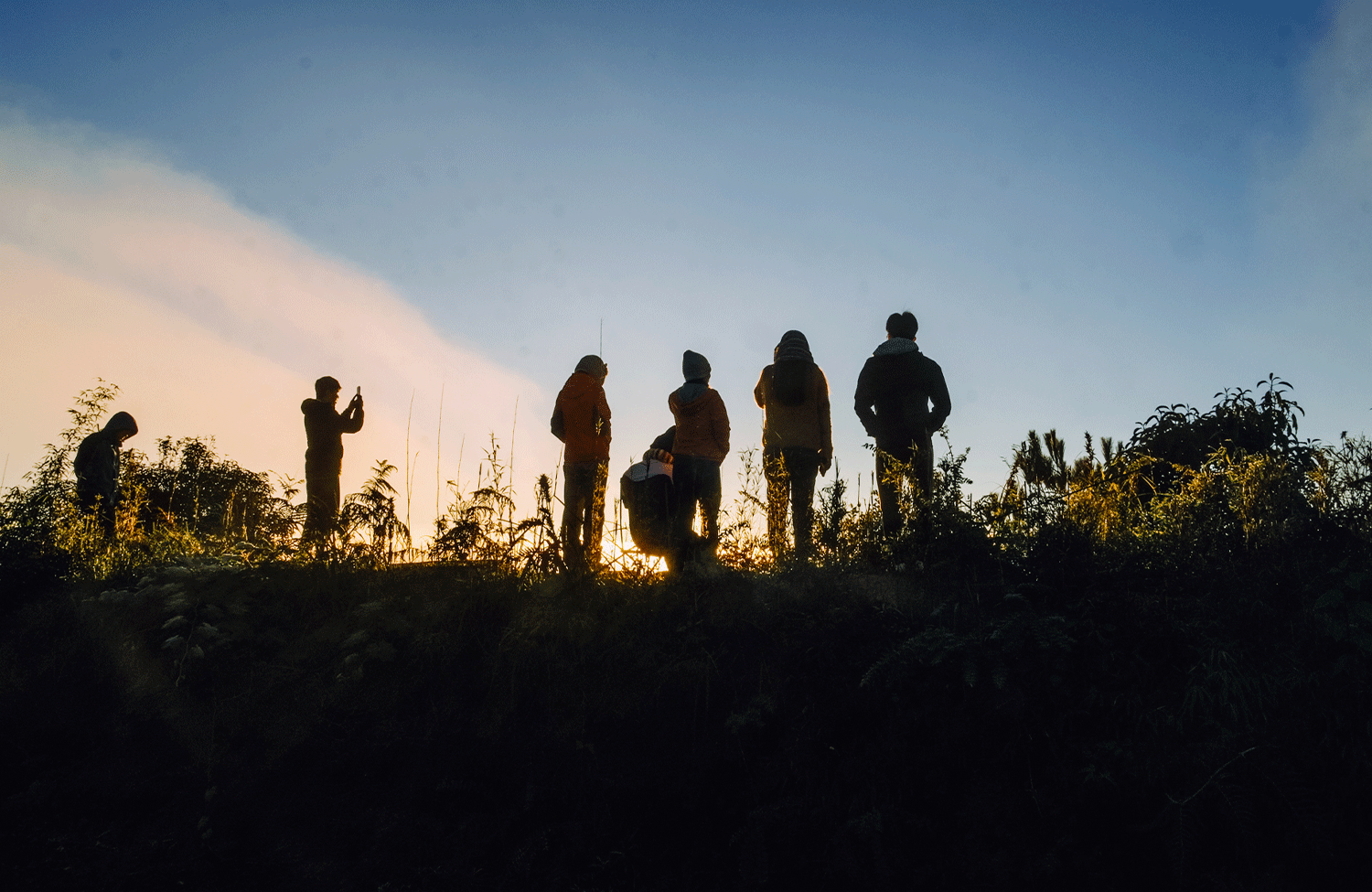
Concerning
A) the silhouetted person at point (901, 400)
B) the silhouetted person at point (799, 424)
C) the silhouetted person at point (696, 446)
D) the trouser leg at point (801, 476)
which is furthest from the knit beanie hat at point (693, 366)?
the silhouetted person at point (901, 400)

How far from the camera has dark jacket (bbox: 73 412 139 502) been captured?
8.56 m

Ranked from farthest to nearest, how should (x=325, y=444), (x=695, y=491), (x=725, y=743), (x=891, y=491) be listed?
(x=325, y=444) → (x=695, y=491) → (x=891, y=491) → (x=725, y=743)

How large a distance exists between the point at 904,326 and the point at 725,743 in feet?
15.1

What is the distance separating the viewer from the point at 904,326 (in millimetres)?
7441

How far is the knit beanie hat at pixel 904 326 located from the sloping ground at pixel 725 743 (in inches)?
123

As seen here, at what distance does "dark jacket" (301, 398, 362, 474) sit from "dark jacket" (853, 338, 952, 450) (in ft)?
17.4

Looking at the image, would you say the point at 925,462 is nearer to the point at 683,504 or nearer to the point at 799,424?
the point at 799,424

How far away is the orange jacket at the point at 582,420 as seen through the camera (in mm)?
6852

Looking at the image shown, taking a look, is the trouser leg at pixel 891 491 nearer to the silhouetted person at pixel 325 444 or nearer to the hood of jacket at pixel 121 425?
the silhouetted person at pixel 325 444

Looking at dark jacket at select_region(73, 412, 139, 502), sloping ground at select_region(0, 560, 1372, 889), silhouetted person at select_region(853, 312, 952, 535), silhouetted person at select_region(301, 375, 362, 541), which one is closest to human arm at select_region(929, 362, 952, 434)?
silhouetted person at select_region(853, 312, 952, 535)

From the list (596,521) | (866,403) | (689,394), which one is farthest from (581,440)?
(866,403)

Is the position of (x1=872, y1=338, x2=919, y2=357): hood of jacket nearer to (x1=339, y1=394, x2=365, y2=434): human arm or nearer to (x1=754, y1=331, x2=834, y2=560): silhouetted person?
(x1=754, y1=331, x2=834, y2=560): silhouetted person

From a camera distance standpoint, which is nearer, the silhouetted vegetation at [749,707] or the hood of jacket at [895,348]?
the silhouetted vegetation at [749,707]

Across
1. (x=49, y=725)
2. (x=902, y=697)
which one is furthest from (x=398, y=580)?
(x=902, y=697)
